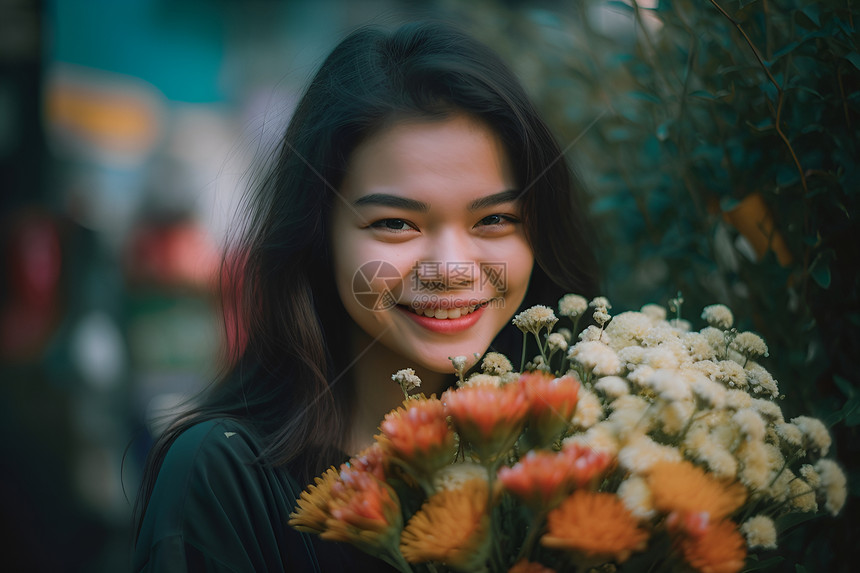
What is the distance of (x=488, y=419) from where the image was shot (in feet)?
2.05

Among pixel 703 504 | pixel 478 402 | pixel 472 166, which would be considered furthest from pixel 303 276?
pixel 703 504

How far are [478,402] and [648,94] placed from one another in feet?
2.84

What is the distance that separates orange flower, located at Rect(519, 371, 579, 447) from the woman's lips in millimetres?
367

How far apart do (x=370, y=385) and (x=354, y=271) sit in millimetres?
258

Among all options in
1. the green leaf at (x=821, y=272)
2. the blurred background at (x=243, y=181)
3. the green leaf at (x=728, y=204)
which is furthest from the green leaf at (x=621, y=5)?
the green leaf at (x=821, y=272)

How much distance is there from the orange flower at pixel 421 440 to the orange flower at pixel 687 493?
7.4 inches

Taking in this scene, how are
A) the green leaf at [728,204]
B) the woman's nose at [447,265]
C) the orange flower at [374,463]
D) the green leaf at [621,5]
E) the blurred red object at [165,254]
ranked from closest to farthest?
the orange flower at [374,463]
the woman's nose at [447,265]
the green leaf at [728,204]
the green leaf at [621,5]
the blurred red object at [165,254]

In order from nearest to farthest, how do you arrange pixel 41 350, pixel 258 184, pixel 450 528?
1. pixel 450 528
2. pixel 258 184
3. pixel 41 350

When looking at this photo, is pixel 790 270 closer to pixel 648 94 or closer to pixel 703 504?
pixel 648 94

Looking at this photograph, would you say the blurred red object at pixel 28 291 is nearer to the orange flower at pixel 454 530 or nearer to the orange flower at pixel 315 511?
the orange flower at pixel 315 511

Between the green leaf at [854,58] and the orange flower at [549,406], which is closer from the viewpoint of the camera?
the orange flower at [549,406]

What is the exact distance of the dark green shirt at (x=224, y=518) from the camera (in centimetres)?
93

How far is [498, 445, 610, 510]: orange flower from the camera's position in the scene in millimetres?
596

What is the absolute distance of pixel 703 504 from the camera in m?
0.61
